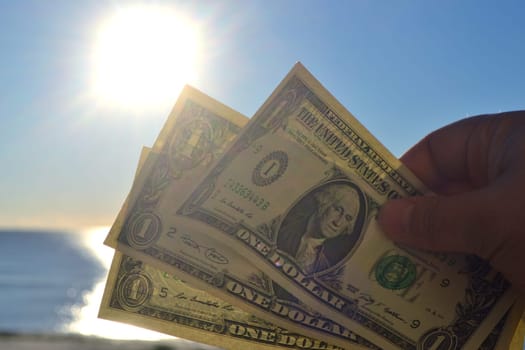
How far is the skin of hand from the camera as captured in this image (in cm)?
169

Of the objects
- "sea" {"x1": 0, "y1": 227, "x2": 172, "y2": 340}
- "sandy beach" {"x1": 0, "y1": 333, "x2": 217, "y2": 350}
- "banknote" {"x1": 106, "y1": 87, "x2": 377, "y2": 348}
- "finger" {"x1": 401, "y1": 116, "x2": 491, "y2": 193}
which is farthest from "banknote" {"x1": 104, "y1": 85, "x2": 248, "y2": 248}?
"sea" {"x1": 0, "y1": 227, "x2": 172, "y2": 340}

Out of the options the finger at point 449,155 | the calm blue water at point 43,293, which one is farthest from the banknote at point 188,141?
the calm blue water at point 43,293

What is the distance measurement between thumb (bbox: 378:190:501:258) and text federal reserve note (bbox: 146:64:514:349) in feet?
0.81

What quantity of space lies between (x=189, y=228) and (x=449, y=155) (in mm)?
1457

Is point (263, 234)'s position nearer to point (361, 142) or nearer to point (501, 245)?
point (361, 142)

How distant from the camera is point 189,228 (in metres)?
2.45

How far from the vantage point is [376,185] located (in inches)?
94.7

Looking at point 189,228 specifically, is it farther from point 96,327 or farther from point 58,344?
point 96,327

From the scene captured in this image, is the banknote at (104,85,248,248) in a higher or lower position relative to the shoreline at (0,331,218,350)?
higher

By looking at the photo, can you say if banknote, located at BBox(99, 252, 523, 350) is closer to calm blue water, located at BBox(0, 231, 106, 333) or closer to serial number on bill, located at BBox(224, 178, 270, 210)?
serial number on bill, located at BBox(224, 178, 270, 210)

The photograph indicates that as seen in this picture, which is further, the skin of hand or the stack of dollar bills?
the stack of dollar bills

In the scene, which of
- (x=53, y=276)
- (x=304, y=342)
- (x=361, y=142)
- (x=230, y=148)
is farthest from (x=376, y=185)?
(x=53, y=276)

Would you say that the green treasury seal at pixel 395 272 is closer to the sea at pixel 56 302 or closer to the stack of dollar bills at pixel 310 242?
the stack of dollar bills at pixel 310 242

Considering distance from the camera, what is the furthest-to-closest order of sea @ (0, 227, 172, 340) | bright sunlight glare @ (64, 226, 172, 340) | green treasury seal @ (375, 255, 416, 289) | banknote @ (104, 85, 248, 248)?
sea @ (0, 227, 172, 340)
bright sunlight glare @ (64, 226, 172, 340)
banknote @ (104, 85, 248, 248)
green treasury seal @ (375, 255, 416, 289)
